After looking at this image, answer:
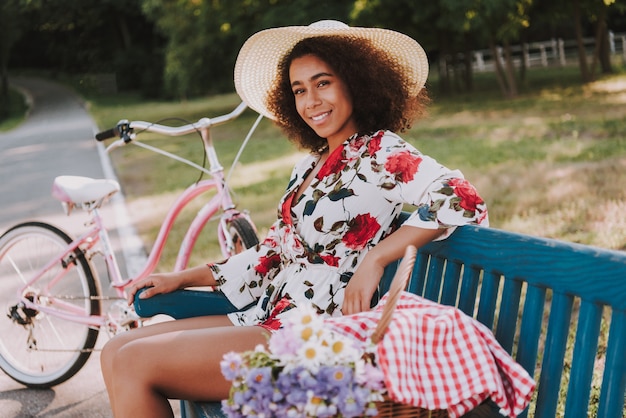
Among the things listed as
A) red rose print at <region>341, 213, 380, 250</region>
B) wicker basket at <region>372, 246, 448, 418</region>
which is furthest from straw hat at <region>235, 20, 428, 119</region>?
wicker basket at <region>372, 246, 448, 418</region>

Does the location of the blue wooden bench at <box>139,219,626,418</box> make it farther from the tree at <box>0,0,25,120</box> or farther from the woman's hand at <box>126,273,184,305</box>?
the tree at <box>0,0,25,120</box>

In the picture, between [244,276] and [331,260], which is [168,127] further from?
[331,260]

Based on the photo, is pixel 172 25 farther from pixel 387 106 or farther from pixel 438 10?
pixel 387 106

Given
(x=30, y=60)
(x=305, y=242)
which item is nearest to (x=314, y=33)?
(x=305, y=242)

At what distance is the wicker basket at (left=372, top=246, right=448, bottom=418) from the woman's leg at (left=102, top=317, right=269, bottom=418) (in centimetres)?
60

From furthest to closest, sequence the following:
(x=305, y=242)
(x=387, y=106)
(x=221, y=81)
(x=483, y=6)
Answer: (x=221, y=81)
(x=483, y=6)
(x=387, y=106)
(x=305, y=242)

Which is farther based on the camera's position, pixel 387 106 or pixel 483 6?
pixel 483 6

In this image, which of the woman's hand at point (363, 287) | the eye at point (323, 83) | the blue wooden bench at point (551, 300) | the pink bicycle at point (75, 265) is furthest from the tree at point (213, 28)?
the woman's hand at point (363, 287)

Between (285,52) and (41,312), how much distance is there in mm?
2130

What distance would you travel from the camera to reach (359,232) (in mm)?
2816

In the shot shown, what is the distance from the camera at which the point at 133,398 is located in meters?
2.45

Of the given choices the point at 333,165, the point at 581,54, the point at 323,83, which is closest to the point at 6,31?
the point at 581,54

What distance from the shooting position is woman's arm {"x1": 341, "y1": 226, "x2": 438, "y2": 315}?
98.0 inches

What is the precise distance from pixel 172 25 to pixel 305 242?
85.8 ft
